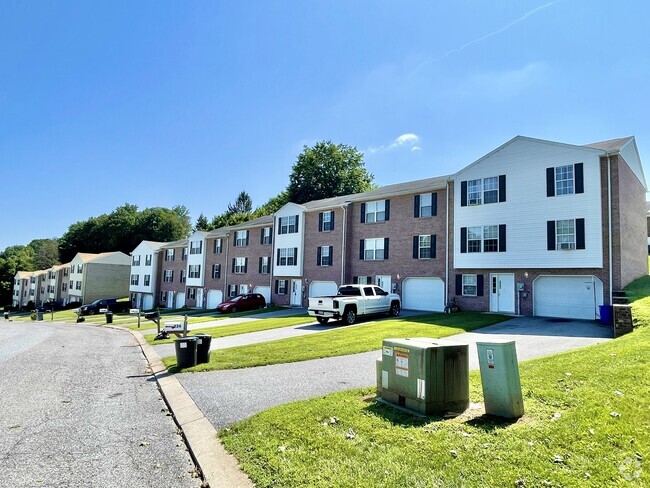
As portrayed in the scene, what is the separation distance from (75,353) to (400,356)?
13.7m

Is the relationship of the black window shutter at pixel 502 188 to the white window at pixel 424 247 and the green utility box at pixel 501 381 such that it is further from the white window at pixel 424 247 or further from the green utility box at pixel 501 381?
the green utility box at pixel 501 381

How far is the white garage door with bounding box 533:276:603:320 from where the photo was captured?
1933cm

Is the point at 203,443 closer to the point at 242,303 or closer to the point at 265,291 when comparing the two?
the point at 242,303

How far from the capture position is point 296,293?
33.6 meters

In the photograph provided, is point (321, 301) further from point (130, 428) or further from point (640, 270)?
point (640, 270)

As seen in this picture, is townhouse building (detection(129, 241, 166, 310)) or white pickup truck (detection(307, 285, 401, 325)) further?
townhouse building (detection(129, 241, 166, 310))

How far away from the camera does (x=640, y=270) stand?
23.8 meters

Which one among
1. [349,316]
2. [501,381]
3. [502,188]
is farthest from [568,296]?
[501,381]

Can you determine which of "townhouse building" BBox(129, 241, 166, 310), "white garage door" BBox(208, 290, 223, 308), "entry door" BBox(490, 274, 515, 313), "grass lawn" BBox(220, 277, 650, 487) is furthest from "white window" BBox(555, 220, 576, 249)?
"townhouse building" BBox(129, 241, 166, 310)

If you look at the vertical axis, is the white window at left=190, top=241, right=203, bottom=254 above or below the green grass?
above

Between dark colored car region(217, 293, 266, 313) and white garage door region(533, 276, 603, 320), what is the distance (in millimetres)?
21107

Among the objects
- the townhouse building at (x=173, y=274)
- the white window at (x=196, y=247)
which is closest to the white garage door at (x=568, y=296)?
the white window at (x=196, y=247)

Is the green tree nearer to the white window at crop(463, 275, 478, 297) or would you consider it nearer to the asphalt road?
the white window at crop(463, 275, 478, 297)

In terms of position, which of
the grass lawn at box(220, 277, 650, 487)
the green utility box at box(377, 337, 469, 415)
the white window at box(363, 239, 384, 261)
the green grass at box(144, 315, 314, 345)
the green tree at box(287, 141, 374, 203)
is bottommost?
the green grass at box(144, 315, 314, 345)
